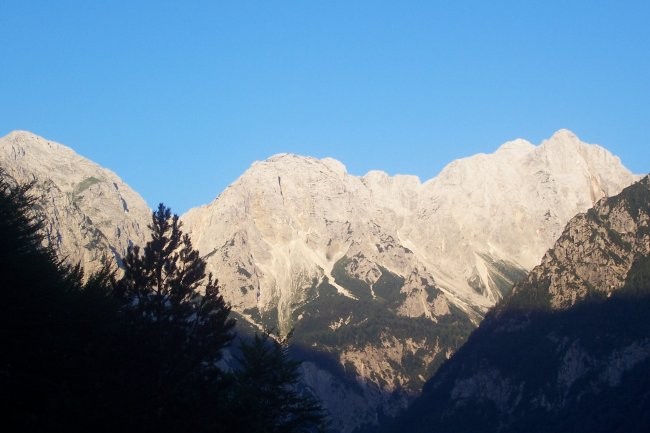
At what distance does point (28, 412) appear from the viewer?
135 ft

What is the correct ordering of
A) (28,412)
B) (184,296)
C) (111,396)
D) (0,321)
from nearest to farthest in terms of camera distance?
(28,412), (0,321), (111,396), (184,296)

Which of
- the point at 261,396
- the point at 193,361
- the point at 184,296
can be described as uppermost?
the point at 184,296

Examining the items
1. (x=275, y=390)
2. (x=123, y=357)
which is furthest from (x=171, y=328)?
(x=123, y=357)

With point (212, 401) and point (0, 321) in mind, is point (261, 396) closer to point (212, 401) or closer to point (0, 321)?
point (212, 401)

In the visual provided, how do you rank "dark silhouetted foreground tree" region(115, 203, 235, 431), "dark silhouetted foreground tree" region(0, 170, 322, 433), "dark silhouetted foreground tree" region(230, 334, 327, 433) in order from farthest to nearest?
"dark silhouetted foreground tree" region(230, 334, 327, 433) → "dark silhouetted foreground tree" region(115, 203, 235, 431) → "dark silhouetted foreground tree" region(0, 170, 322, 433)

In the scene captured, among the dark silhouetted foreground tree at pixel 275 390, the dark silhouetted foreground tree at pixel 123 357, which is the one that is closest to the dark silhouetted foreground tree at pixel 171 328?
the dark silhouetted foreground tree at pixel 123 357

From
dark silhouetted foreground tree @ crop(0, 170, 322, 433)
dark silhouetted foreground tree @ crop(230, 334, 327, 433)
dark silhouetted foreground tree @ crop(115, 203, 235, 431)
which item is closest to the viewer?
dark silhouetted foreground tree @ crop(0, 170, 322, 433)

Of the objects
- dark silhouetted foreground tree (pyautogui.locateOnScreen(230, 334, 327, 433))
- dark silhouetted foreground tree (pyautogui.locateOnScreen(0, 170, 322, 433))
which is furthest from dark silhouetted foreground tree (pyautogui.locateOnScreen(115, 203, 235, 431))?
dark silhouetted foreground tree (pyautogui.locateOnScreen(230, 334, 327, 433))

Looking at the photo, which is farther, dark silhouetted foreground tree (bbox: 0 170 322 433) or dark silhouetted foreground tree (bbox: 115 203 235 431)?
dark silhouetted foreground tree (bbox: 115 203 235 431)

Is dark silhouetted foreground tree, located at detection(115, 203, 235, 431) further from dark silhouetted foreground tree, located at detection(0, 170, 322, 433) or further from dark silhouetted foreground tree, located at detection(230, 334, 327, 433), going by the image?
dark silhouetted foreground tree, located at detection(230, 334, 327, 433)

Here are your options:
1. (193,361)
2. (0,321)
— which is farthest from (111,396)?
(193,361)

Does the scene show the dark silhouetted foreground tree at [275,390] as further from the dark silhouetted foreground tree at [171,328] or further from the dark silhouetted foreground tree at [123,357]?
the dark silhouetted foreground tree at [171,328]

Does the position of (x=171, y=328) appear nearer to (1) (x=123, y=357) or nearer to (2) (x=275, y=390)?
(2) (x=275, y=390)

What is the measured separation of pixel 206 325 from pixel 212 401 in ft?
69.9
